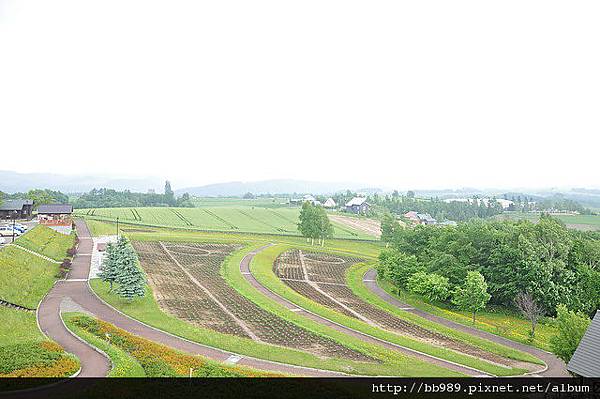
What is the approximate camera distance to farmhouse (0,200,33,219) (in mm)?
74688

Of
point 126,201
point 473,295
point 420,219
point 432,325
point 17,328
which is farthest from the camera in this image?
point 126,201

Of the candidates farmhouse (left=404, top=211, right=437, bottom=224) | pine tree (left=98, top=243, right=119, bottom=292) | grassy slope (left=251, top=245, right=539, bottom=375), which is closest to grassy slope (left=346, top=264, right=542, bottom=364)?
grassy slope (left=251, top=245, right=539, bottom=375)

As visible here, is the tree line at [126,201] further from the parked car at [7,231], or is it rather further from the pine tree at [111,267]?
the pine tree at [111,267]

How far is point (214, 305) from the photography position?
38.6 meters

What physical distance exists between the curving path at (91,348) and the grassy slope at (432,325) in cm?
1534

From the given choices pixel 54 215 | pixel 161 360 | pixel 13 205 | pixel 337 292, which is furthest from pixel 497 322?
pixel 13 205

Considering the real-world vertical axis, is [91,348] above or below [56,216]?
below

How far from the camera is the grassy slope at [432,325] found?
3319 cm

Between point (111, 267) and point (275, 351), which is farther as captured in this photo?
point (111, 267)

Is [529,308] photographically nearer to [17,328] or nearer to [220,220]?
[17,328]

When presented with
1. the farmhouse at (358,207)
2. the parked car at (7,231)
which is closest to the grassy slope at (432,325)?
the parked car at (7,231)

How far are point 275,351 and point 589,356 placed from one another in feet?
53.8

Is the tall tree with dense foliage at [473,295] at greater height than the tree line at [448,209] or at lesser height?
lesser

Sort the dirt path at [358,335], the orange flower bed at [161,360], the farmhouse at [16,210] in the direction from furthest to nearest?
the farmhouse at [16,210] → the dirt path at [358,335] → the orange flower bed at [161,360]
